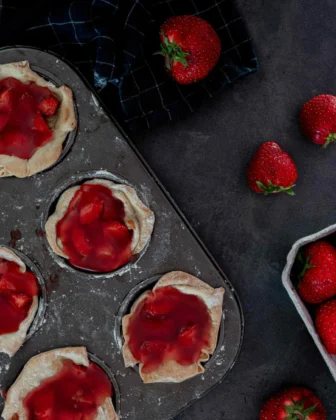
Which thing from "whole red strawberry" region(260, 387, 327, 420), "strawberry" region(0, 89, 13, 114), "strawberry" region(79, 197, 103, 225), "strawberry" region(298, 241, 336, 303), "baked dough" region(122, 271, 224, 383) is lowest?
"whole red strawberry" region(260, 387, 327, 420)

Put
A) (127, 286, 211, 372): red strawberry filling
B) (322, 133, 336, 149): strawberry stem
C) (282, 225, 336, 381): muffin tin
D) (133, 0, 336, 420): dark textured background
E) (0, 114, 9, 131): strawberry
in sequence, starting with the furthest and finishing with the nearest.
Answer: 1. (133, 0, 336, 420): dark textured background
2. (322, 133, 336, 149): strawberry stem
3. (282, 225, 336, 381): muffin tin
4. (127, 286, 211, 372): red strawberry filling
5. (0, 114, 9, 131): strawberry

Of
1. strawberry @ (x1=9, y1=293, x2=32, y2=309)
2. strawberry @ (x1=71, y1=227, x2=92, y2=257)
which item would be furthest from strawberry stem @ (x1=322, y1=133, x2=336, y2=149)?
strawberry @ (x1=9, y1=293, x2=32, y2=309)

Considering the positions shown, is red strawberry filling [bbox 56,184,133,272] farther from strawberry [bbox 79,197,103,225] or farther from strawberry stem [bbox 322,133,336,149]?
strawberry stem [bbox 322,133,336,149]

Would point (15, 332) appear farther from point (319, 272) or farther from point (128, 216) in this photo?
point (319, 272)

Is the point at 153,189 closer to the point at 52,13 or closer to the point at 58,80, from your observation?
the point at 58,80

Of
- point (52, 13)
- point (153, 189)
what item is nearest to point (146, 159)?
point (153, 189)

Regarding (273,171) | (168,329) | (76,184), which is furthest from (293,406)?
(76,184)

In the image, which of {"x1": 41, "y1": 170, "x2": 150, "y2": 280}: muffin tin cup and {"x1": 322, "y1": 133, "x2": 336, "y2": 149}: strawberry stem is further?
{"x1": 322, "y1": 133, "x2": 336, "y2": 149}: strawberry stem
